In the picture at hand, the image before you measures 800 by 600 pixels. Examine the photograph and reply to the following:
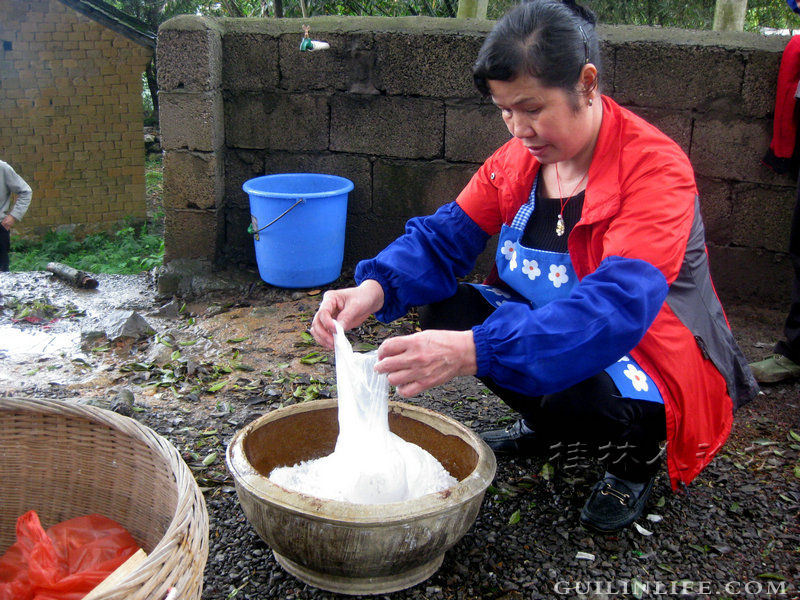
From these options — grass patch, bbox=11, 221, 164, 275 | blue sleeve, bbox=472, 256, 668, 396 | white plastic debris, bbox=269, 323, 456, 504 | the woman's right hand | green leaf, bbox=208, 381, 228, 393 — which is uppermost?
blue sleeve, bbox=472, 256, 668, 396

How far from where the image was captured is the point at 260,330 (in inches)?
166

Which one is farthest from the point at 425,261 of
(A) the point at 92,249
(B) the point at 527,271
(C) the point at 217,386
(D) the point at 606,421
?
(A) the point at 92,249

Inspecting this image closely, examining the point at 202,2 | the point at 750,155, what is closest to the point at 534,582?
the point at 750,155

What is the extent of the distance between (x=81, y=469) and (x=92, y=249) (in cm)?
930

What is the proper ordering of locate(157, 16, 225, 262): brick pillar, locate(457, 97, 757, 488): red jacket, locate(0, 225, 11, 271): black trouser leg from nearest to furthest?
locate(457, 97, 757, 488): red jacket
locate(157, 16, 225, 262): brick pillar
locate(0, 225, 11, 271): black trouser leg

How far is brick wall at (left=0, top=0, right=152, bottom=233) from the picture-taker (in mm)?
10047

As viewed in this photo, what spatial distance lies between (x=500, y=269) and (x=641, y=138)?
683 millimetres

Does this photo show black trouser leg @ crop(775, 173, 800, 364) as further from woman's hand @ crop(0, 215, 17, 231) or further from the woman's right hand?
woman's hand @ crop(0, 215, 17, 231)

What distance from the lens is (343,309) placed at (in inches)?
89.8

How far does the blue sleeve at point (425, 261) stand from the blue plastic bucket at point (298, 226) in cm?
195

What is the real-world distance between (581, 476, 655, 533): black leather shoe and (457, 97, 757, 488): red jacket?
18 centimetres

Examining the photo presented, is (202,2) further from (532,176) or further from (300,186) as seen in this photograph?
(532,176)

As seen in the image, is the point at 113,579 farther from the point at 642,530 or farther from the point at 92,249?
the point at 92,249

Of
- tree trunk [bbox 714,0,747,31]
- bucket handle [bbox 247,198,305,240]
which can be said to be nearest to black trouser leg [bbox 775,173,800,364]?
bucket handle [bbox 247,198,305,240]
